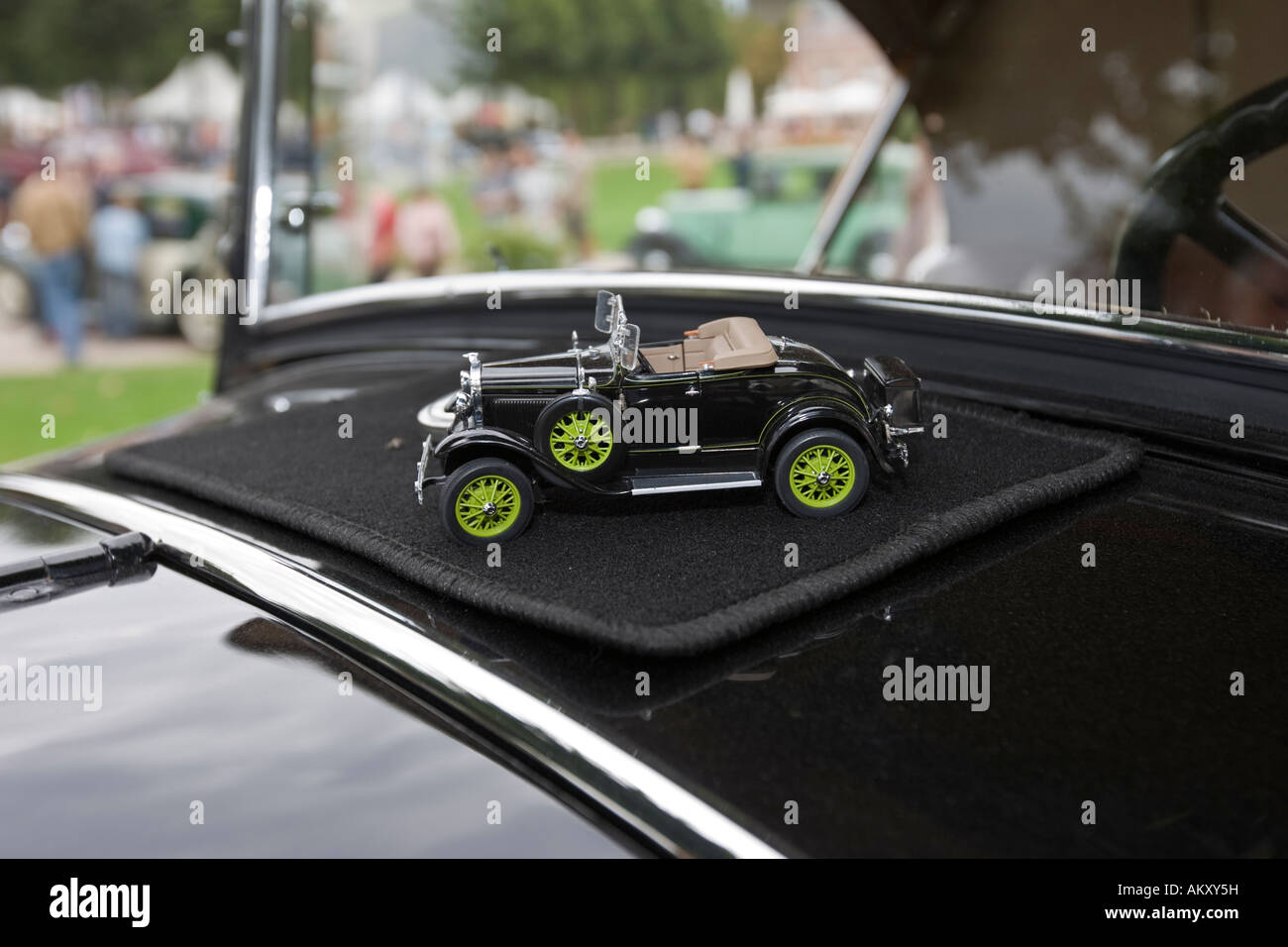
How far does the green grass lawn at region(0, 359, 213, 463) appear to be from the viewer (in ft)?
24.3

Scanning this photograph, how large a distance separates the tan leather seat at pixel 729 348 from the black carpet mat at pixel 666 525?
14 cm

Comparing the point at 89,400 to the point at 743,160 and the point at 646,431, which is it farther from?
the point at 646,431

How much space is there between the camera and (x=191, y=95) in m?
13.0

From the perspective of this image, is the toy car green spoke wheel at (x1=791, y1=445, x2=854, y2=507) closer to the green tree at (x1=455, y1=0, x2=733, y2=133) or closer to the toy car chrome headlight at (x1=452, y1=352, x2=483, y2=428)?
the toy car chrome headlight at (x1=452, y1=352, x2=483, y2=428)

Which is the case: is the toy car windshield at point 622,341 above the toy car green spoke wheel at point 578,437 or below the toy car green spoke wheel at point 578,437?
above

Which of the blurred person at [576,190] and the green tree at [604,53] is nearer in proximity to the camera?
the green tree at [604,53]

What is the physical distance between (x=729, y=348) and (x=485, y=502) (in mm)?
304

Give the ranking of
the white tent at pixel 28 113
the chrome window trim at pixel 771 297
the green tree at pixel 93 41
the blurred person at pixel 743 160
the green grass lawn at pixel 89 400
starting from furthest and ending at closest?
the white tent at pixel 28 113, the green tree at pixel 93 41, the green grass lawn at pixel 89 400, the blurred person at pixel 743 160, the chrome window trim at pixel 771 297

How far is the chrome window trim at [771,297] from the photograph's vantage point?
1476 millimetres

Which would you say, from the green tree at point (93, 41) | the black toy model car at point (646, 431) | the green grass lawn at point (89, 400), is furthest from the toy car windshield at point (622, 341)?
the green tree at point (93, 41)

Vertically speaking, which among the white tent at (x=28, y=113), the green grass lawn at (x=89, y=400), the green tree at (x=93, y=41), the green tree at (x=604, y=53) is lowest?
the green grass lawn at (x=89, y=400)

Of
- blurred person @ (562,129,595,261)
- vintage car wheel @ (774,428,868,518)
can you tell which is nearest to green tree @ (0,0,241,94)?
blurred person @ (562,129,595,261)

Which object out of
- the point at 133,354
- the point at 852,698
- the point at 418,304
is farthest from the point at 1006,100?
the point at 133,354

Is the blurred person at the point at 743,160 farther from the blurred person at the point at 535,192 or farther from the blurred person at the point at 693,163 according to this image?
the blurred person at the point at 535,192
